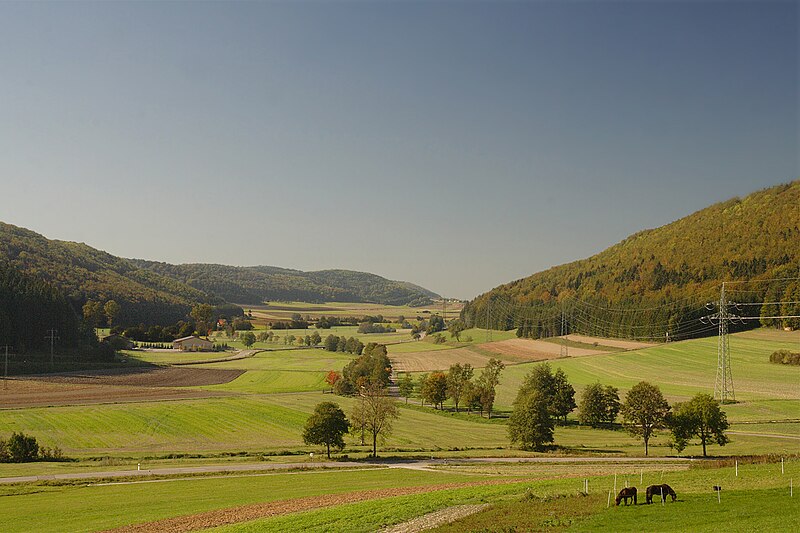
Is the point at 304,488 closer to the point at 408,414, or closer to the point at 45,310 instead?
the point at 408,414

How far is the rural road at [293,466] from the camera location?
4791 centimetres

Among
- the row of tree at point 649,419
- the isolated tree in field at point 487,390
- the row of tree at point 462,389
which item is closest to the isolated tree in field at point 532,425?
the row of tree at point 649,419

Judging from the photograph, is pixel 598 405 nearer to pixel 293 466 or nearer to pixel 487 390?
pixel 487 390

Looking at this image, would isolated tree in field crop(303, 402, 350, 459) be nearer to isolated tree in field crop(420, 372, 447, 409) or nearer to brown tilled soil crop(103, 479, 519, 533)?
brown tilled soil crop(103, 479, 519, 533)

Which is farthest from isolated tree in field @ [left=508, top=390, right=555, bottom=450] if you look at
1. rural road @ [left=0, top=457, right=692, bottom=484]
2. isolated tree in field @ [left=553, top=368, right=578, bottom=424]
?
isolated tree in field @ [left=553, top=368, right=578, bottom=424]

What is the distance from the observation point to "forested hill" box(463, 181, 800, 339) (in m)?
134

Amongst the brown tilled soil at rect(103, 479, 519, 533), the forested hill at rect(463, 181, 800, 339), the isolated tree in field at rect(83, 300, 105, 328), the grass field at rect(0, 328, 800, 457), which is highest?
the forested hill at rect(463, 181, 800, 339)

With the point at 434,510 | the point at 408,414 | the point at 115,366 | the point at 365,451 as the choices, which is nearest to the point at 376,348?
the point at 408,414

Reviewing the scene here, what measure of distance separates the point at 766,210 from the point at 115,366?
187 meters

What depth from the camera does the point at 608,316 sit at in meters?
163

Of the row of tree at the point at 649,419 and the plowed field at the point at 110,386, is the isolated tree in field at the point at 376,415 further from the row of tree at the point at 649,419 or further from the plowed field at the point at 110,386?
the plowed field at the point at 110,386

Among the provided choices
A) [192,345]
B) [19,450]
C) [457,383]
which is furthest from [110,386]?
[192,345]

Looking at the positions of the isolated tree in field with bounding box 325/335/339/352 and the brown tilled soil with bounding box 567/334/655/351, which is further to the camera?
the isolated tree in field with bounding box 325/335/339/352

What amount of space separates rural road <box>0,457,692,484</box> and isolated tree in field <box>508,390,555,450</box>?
27.7 ft
